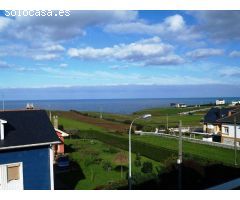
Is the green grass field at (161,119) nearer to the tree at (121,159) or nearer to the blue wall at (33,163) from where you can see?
the tree at (121,159)

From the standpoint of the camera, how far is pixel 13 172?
45.3ft

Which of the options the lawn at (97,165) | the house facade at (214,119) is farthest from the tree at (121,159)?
the house facade at (214,119)

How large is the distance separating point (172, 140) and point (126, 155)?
13.2m

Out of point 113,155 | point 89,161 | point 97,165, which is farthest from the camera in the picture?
point 113,155

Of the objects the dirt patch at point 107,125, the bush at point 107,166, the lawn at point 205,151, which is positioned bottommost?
the lawn at point 205,151

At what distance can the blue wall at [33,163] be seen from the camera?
13742 mm

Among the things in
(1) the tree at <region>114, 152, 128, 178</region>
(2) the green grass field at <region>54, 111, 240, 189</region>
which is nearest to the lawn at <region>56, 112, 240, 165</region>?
(2) the green grass field at <region>54, 111, 240, 189</region>

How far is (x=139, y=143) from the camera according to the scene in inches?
1578

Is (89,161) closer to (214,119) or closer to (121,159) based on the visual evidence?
(121,159)

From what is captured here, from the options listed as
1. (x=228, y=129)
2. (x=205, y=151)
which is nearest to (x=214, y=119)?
(x=228, y=129)

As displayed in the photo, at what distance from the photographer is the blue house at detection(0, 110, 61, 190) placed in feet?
44.7

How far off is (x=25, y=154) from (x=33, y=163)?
0.47m
